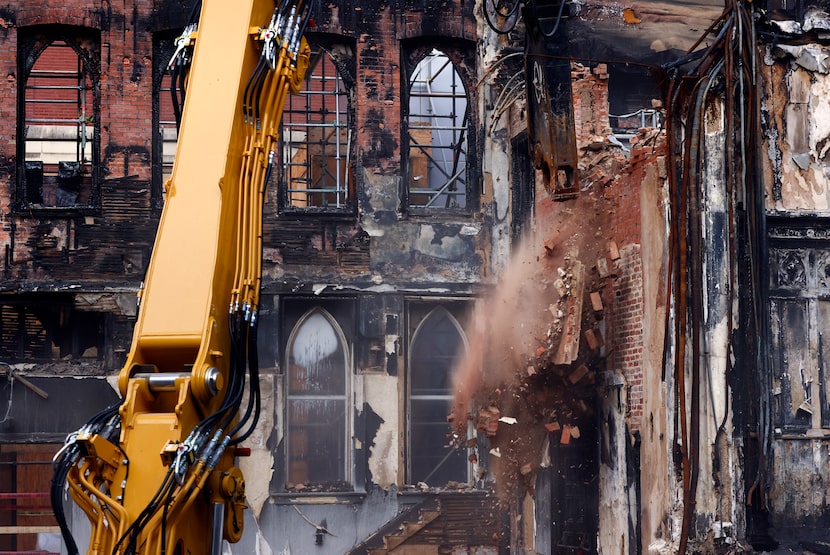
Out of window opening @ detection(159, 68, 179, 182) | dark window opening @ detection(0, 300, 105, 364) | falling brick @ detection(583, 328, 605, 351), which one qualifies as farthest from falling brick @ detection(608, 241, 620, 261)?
dark window opening @ detection(0, 300, 105, 364)

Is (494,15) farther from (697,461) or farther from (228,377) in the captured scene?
(228,377)

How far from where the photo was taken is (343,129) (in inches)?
631

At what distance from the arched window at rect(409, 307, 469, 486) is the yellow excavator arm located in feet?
25.0

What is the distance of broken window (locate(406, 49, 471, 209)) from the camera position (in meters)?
16.0

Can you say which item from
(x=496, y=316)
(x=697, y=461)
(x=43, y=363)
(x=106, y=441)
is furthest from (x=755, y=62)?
(x=43, y=363)

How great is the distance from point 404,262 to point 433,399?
203 cm

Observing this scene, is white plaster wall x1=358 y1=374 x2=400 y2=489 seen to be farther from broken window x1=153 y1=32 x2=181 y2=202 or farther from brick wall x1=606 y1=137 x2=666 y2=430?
brick wall x1=606 y1=137 x2=666 y2=430

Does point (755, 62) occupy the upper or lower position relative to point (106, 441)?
upper

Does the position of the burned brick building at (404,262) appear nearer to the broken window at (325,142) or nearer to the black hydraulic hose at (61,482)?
the broken window at (325,142)

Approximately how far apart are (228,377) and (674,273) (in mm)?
5223

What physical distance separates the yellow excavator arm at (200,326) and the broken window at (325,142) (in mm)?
7172

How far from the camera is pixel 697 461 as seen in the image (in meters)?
10.3

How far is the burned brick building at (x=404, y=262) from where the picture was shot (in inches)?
472

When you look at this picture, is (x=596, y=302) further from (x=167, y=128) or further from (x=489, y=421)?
(x=167, y=128)
